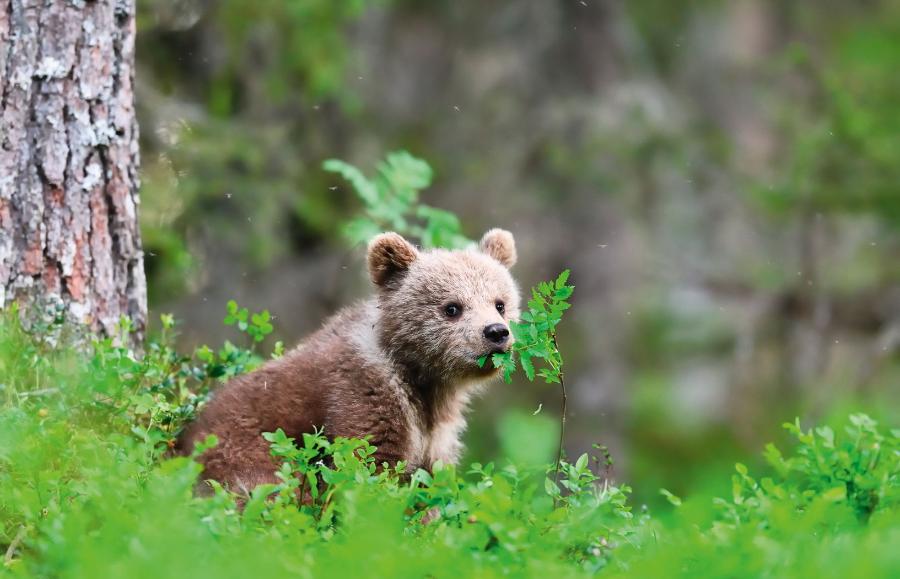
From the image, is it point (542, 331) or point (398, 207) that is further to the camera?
point (398, 207)

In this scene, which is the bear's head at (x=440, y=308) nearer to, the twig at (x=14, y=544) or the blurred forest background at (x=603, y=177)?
the twig at (x=14, y=544)

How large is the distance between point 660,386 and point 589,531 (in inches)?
578

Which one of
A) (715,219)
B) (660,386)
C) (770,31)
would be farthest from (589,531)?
(770,31)

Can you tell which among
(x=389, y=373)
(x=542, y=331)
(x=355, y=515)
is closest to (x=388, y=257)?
(x=389, y=373)

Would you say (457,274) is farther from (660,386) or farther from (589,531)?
(660,386)

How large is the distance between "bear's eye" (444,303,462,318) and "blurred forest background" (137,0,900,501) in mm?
3777

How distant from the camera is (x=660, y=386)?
18422 mm

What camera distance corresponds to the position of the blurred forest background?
416 inches

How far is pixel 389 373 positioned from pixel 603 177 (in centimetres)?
788

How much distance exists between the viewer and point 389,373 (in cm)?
577

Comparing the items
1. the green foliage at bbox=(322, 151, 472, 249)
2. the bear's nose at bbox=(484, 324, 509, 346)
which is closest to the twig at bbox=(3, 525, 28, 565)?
the bear's nose at bbox=(484, 324, 509, 346)

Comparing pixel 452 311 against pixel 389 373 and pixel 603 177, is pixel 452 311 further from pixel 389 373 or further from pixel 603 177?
pixel 603 177

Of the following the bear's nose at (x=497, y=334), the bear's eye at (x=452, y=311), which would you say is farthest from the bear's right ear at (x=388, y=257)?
the bear's nose at (x=497, y=334)

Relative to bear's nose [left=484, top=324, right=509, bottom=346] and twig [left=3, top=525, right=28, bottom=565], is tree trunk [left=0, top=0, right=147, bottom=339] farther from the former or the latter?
bear's nose [left=484, top=324, right=509, bottom=346]
